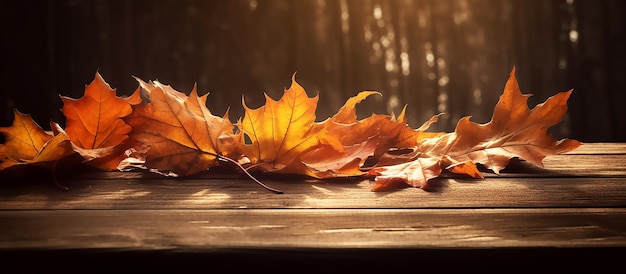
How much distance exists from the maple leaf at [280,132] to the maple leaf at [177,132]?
0.04 m

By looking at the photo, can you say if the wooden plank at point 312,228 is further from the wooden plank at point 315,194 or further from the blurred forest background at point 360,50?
the blurred forest background at point 360,50

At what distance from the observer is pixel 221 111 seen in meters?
2.88

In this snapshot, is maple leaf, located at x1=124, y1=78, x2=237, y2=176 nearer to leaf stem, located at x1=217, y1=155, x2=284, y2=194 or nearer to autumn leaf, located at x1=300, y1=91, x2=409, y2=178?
leaf stem, located at x1=217, y1=155, x2=284, y2=194

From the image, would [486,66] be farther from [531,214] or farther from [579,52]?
[531,214]

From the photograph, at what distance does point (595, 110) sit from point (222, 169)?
2.46m

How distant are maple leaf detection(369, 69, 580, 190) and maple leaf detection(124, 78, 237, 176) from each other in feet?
0.80

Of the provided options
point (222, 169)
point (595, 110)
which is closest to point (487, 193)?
point (222, 169)

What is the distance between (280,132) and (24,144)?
1.35ft

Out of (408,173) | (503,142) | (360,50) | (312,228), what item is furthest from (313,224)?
(360,50)

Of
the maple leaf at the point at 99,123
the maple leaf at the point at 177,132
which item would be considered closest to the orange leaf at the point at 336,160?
the maple leaf at the point at 177,132

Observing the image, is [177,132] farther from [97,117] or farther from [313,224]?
[313,224]

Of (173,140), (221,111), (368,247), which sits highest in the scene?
(221,111)

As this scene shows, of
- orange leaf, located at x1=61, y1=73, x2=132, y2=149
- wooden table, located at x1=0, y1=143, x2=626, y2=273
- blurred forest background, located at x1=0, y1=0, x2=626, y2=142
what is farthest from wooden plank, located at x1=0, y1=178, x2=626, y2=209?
blurred forest background, located at x1=0, y1=0, x2=626, y2=142

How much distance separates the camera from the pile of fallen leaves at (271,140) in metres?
0.87
